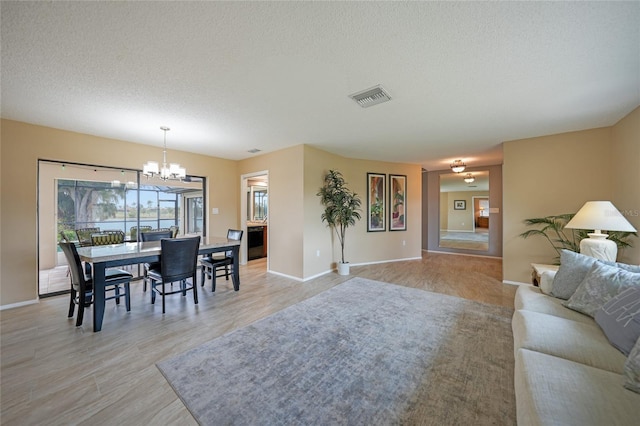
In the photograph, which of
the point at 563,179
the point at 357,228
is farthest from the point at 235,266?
the point at 563,179

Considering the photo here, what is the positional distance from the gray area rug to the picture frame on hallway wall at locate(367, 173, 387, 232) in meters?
3.05

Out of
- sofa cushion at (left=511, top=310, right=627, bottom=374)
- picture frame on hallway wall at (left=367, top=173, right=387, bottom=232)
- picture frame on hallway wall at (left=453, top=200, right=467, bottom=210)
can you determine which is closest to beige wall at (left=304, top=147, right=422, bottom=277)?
picture frame on hallway wall at (left=367, top=173, right=387, bottom=232)

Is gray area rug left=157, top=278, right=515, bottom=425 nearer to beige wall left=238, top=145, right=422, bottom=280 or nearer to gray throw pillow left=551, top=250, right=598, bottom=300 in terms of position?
gray throw pillow left=551, top=250, right=598, bottom=300

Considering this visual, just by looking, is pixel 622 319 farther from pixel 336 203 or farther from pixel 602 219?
pixel 336 203

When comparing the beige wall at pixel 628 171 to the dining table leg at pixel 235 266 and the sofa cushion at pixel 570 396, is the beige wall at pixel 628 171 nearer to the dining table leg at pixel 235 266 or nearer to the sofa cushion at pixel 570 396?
the sofa cushion at pixel 570 396

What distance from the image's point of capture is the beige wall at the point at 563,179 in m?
3.03

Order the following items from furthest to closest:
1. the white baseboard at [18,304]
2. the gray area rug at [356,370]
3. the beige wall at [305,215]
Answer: the beige wall at [305,215], the white baseboard at [18,304], the gray area rug at [356,370]

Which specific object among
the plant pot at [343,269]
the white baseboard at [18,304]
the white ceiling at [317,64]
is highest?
the white ceiling at [317,64]

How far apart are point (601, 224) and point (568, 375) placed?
7.70 feet

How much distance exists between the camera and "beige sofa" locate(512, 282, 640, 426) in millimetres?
995

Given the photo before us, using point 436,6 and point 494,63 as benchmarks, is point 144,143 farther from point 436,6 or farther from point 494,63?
point 494,63

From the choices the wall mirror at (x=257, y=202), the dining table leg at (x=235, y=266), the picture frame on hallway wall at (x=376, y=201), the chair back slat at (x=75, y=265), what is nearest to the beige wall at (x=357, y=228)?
the picture frame on hallway wall at (x=376, y=201)

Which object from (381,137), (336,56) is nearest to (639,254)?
(381,137)

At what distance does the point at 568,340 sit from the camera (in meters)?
1.51
